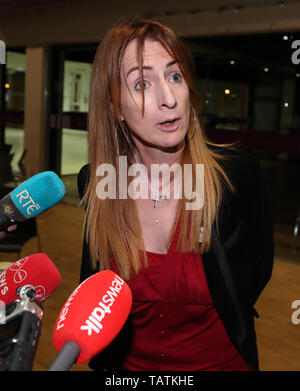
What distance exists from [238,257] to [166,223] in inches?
9.7

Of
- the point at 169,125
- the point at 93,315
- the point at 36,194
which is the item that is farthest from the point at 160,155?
the point at 93,315

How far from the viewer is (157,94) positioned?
1170mm

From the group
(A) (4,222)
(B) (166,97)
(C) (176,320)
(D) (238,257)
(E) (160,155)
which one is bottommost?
(C) (176,320)

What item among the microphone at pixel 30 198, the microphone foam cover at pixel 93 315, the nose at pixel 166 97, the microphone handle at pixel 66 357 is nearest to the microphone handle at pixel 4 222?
the microphone at pixel 30 198

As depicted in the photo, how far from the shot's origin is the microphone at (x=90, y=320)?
0.62 m

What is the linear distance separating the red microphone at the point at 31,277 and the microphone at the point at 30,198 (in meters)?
0.09

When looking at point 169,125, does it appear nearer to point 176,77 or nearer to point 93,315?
point 176,77

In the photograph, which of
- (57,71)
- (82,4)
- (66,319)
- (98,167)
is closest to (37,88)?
(57,71)

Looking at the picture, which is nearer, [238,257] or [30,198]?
[30,198]

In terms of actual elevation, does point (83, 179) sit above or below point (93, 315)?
above

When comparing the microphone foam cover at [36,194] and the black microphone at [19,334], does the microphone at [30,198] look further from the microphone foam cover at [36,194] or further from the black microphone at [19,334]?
the black microphone at [19,334]

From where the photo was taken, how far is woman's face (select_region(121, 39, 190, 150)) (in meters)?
1.17

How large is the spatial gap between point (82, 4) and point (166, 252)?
645 centimetres

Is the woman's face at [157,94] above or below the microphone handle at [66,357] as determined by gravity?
above
